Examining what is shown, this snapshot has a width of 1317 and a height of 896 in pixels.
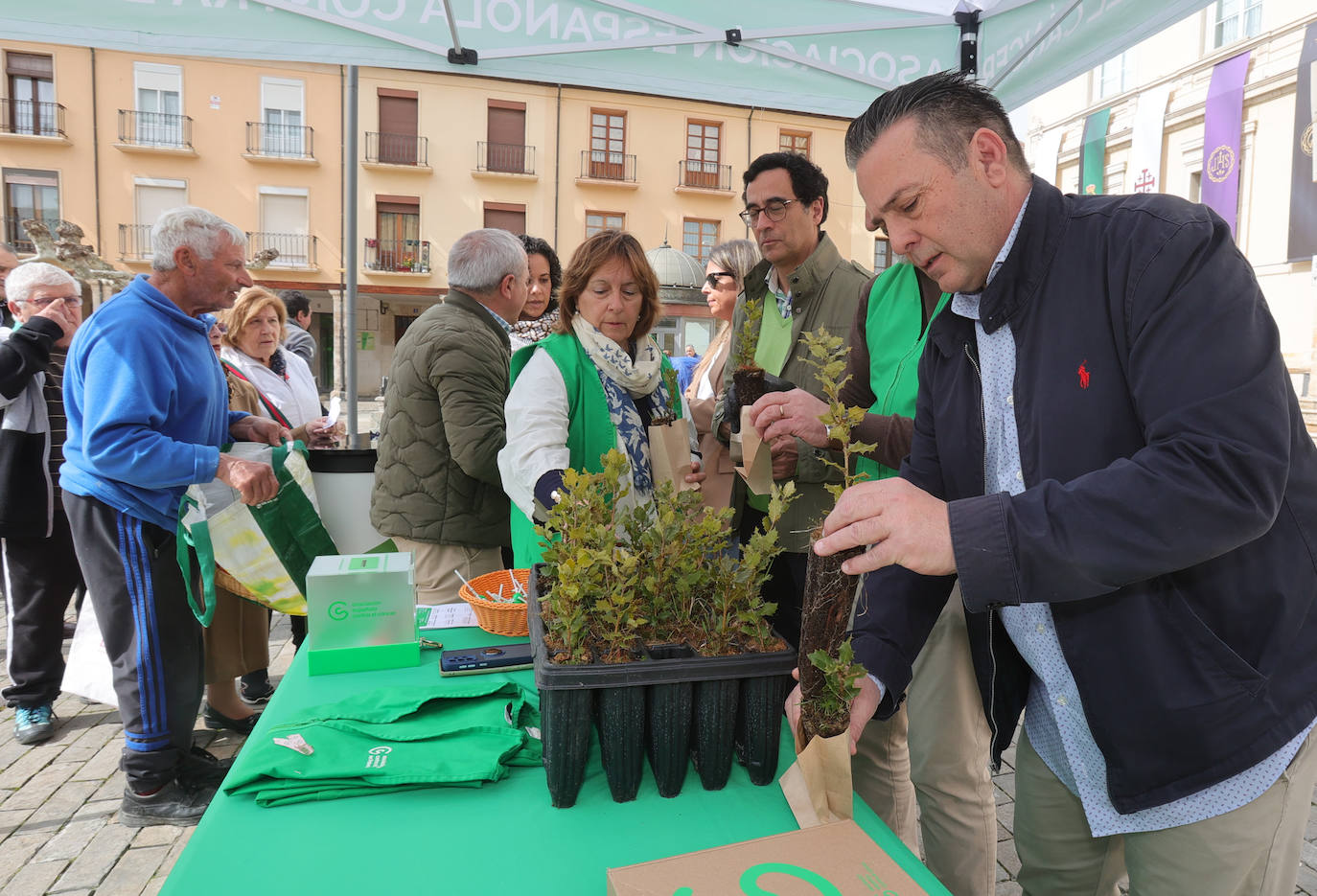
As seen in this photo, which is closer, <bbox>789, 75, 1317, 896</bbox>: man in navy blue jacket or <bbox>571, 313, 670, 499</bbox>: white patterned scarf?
<bbox>789, 75, 1317, 896</bbox>: man in navy blue jacket

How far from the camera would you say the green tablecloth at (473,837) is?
0.94 metres

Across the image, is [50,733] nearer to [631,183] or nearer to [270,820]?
[270,820]

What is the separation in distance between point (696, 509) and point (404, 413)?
68.7 inches

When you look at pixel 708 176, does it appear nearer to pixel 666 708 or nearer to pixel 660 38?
pixel 660 38

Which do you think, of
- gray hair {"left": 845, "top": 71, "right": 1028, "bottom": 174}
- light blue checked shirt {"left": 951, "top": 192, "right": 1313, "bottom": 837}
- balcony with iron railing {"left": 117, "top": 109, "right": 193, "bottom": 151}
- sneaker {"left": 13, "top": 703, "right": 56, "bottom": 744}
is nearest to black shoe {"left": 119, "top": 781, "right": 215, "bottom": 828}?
sneaker {"left": 13, "top": 703, "right": 56, "bottom": 744}

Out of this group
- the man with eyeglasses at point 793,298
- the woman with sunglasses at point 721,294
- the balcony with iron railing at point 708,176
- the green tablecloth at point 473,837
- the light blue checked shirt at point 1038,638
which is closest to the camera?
the green tablecloth at point 473,837

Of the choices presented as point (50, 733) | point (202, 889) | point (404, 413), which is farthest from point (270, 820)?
point (50, 733)

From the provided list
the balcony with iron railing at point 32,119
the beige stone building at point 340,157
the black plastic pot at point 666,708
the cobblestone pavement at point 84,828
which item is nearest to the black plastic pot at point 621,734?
the black plastic pot at point 666,708

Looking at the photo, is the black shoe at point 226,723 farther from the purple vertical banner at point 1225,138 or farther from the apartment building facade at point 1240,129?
the purple vertical banner at point 1225,138

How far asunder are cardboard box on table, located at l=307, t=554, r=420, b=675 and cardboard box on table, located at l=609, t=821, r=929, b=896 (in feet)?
2.98

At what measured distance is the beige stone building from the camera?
18.8 m

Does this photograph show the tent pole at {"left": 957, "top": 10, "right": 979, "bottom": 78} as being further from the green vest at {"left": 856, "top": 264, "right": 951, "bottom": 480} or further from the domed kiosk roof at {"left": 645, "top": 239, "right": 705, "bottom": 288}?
the domed kiosk roof at {"left": 645, "top": 239, "right": 705, "bottom": 288}

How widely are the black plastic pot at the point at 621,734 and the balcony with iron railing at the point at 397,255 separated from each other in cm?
1986

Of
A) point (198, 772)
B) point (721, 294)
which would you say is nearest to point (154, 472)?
point (198, 772)
